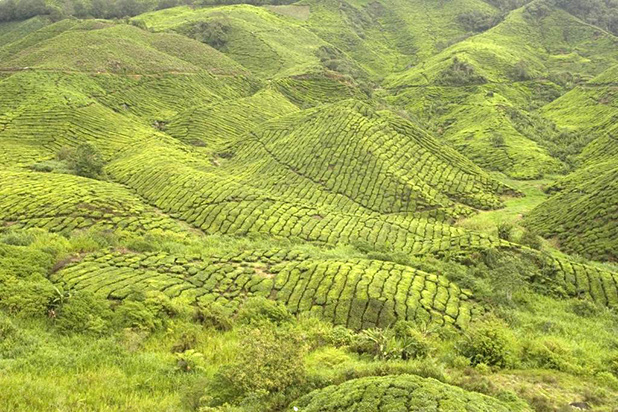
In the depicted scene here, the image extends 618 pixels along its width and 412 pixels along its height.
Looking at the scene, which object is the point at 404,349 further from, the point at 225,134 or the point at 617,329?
the point at 225,134

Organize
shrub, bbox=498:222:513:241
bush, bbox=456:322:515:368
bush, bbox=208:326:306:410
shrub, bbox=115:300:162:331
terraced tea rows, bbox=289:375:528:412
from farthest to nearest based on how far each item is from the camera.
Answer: shrub, bbox=498:222:513:241 < shrub, bbox=115:300:162:331 < bush, bbox=456:322:515:368 < bush, bbox=208:326:306:410 < terraced tea rows, bbox=289:375:528:412

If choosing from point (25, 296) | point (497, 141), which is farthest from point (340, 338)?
point (497, 141)

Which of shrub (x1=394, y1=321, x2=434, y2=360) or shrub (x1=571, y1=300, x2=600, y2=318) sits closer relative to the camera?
shrub (x1=394, y1=321, x2=434, y2=360)

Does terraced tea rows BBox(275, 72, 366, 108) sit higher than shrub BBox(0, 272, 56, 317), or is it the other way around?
terraced tea rows BBox(275, 72, 366, 108)

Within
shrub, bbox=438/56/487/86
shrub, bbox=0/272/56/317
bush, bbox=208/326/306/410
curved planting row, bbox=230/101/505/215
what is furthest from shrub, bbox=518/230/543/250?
shrub, bbox=438/56/487/86

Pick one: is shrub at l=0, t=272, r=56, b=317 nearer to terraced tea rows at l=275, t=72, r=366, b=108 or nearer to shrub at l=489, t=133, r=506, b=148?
shrub at l=489, t=133, r=506, b=148

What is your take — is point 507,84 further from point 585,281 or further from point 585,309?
point 585,309

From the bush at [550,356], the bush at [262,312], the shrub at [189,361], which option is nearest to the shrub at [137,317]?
the shrub at [189,361]

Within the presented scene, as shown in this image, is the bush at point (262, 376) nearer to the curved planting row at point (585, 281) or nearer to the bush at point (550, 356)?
the bush at point (550, 356)
